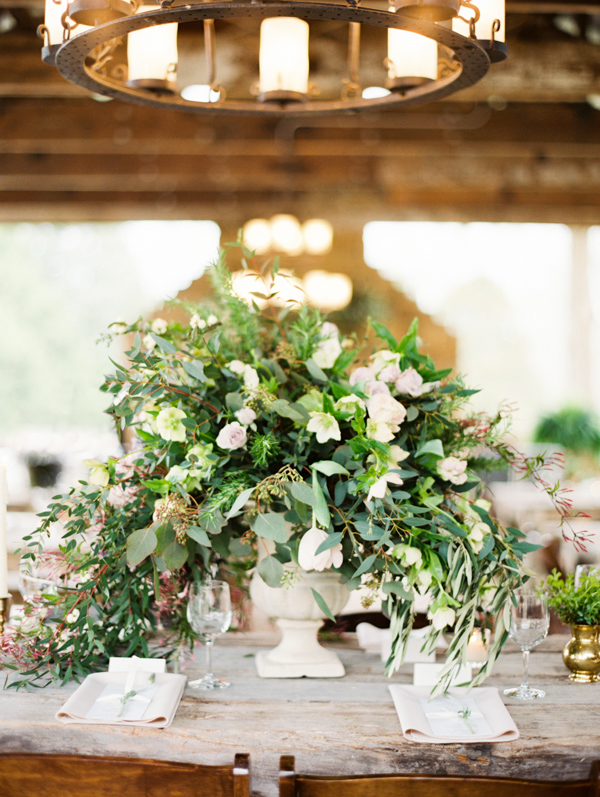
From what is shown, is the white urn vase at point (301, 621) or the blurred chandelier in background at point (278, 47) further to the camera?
the white urn vase at point (301, 621)

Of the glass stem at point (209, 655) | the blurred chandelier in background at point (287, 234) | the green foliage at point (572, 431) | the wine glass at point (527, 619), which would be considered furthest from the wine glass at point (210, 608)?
the green foliage at point (572, 431)

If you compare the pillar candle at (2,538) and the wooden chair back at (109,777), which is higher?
the pillar candle at (2,538)

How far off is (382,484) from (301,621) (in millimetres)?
427

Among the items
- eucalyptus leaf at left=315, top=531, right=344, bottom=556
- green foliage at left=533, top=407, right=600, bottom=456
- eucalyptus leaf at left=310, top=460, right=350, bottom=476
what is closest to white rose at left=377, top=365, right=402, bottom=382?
eucalyptus leaf at left=310, top=460, right=350, bottom=476

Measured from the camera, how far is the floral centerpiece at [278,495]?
1339 mm

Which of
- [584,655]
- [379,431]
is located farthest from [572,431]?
[379,431]

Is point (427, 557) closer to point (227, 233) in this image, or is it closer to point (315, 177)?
point (315, 177)

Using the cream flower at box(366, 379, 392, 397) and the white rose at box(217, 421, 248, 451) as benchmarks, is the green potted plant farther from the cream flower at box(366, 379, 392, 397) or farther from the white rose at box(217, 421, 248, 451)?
the white rose at box(217, 421, 248, 451)

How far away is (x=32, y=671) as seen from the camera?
1.42 metres

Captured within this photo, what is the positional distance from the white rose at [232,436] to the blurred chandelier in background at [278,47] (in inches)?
25.4

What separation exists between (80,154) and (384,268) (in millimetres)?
3377

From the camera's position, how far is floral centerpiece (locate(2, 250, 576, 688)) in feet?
4.39

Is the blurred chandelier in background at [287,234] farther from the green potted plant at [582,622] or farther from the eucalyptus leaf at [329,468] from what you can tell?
the eucalyptus leaf at [329,468]

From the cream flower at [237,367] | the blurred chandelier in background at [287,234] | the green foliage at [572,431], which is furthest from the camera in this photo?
the blurred chandelier in background at [287,234]
